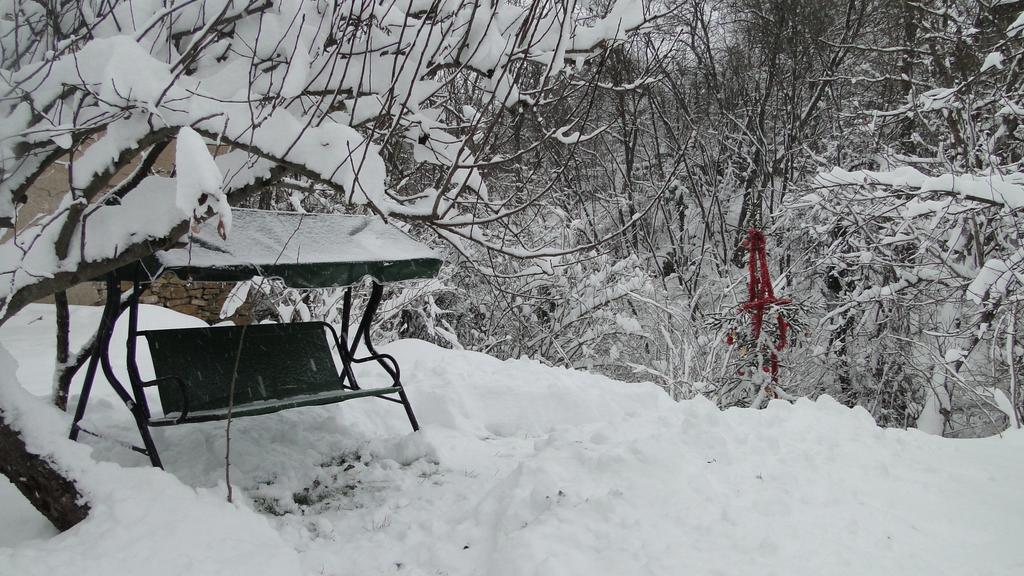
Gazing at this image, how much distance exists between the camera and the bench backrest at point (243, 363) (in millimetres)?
3959

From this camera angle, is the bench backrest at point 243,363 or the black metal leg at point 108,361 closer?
the black metal leg at point 108,361

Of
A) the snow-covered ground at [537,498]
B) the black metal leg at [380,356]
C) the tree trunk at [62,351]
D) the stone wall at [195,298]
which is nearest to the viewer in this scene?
the snow-covered ground at [537,498]

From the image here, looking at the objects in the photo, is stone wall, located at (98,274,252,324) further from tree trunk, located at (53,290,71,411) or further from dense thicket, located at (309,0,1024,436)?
tree trunk, located at (53,290,71,411)

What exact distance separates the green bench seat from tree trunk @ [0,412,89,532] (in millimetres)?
700

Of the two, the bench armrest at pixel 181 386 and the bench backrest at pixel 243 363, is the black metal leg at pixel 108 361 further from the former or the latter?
the bench backrest at pixel 243 363

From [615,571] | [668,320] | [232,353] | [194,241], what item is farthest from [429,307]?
[615,571]

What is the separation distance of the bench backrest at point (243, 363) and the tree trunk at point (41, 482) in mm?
970

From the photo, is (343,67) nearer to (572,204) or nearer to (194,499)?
(194,499)

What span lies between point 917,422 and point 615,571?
780cm

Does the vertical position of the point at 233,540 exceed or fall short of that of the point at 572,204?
it falls short

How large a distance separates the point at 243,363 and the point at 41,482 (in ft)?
5.61

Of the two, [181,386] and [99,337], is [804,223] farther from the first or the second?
[99,337]

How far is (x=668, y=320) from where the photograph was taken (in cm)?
826

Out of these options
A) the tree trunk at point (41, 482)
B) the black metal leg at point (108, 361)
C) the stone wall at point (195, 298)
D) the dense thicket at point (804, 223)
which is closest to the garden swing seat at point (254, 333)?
the black metal leg at point (108, 361)
